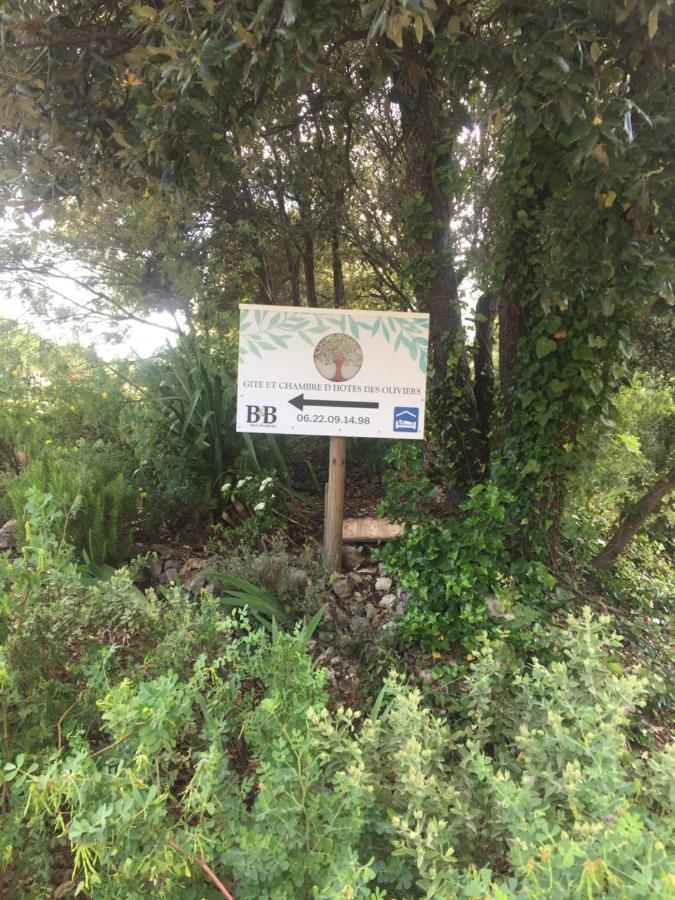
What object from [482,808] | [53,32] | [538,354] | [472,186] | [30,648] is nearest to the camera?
[482,808]

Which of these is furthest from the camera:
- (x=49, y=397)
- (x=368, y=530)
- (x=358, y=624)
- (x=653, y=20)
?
(x=49, y=397)

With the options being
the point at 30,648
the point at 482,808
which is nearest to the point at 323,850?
the point at 482,808

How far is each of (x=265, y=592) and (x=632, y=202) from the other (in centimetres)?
226

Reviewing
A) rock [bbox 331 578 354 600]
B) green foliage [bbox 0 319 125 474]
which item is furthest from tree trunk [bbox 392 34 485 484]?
green foliage [bbox 0 319 125 474]

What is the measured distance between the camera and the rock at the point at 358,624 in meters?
2.57

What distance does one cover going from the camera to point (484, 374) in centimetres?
335

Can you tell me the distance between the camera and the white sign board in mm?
2746

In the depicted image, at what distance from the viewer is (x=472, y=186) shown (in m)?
3.39

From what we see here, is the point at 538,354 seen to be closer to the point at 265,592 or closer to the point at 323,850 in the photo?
the point at 265,592

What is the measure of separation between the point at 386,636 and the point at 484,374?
5.63ft

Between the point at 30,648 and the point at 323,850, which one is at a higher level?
the point at 30,648

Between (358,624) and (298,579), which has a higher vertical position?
(298,579)

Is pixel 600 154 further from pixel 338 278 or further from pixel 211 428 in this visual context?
pixel 338 278

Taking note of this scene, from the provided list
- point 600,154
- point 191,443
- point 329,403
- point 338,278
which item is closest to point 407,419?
point 329,403
